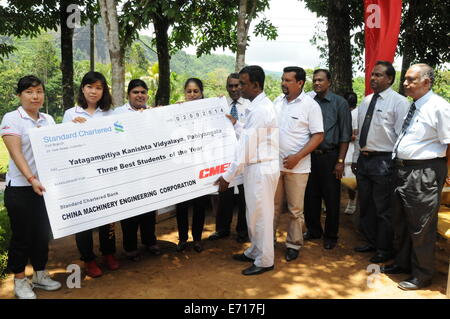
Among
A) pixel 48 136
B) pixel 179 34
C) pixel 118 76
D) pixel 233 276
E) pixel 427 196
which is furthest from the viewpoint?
pixel 179 34

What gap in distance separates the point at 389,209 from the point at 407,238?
45 centimetres

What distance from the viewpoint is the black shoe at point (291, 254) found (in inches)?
161

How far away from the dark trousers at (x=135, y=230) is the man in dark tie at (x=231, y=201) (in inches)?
34.3

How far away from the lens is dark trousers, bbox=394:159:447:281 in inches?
131

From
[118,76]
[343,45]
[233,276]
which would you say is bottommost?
[233,276]

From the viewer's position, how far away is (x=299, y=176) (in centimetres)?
397

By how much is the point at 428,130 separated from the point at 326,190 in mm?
1394

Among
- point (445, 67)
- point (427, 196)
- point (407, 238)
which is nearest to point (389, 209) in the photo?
point (407, 238)

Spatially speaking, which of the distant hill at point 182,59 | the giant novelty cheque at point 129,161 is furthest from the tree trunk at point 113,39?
the distant hill at point 182,59

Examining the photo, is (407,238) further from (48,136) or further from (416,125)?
(48,136)

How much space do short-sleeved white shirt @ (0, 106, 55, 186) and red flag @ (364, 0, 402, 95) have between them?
14.4ft

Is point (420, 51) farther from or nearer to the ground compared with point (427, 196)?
farther from the ground

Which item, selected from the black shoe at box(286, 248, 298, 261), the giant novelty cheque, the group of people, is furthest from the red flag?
the giant novelty cheque

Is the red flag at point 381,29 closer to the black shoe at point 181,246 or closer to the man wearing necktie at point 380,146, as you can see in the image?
the man wearing necktie at point 380,146
